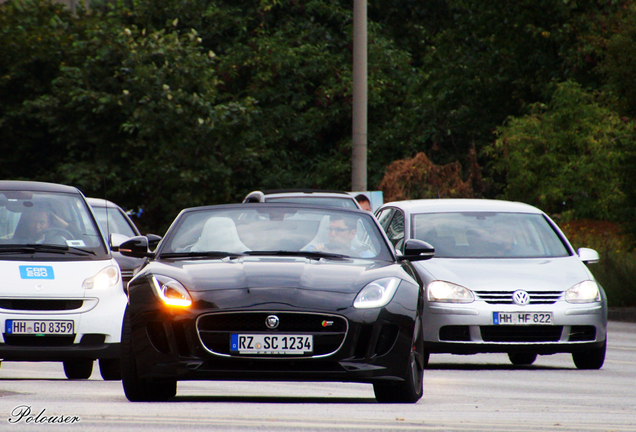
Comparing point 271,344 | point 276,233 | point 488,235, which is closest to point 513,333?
point 488,235

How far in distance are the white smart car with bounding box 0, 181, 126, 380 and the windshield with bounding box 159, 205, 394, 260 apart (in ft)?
5.25

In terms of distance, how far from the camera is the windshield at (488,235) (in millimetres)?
13469

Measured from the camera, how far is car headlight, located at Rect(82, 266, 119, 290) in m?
11.3

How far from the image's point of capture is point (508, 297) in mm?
12320

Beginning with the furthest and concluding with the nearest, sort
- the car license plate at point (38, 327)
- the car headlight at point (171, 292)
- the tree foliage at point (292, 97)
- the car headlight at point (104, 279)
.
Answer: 1. the tree foliage at point (292, 97)
2. the car headlight at point (104, 279)
3. the car license plate at point (38, 327)
4. the car headlight at point (171, 292)

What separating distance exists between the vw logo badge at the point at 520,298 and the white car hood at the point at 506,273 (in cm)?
6

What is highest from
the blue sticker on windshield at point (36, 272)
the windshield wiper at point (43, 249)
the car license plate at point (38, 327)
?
the windshield wiper at point (43, 249)

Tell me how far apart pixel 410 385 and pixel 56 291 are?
138 inches

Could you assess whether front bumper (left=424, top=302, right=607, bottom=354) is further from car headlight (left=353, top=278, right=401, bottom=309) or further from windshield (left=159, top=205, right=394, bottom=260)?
car headlight (left=353, top=278, right=401, bottom=309)

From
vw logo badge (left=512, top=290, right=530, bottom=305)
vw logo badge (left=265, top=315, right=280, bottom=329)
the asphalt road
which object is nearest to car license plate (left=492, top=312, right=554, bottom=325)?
vw logo badge (left=512, top=290, right=530, bottom=305)

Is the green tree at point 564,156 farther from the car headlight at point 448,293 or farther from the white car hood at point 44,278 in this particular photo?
the white car hood at point 44,278

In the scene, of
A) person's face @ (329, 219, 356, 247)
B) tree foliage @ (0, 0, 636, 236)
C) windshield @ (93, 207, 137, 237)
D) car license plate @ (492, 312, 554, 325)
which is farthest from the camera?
tree foliage @ (0, 0, 636, 236)

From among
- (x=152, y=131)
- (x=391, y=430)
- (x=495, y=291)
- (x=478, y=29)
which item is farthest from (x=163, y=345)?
(x=478, y=29)

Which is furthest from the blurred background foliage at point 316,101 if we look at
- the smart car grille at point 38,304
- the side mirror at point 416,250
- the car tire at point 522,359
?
the smart car grille at point 38,304
